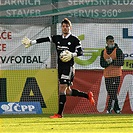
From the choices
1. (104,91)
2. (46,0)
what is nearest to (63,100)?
(104,91)

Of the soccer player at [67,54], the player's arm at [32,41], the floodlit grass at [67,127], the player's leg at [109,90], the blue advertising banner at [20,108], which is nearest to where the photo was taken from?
the floodlit grass at [67,127]

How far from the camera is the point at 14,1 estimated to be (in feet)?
42.9

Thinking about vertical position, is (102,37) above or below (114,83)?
above

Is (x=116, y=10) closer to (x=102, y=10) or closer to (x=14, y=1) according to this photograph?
(x=102, y=10)

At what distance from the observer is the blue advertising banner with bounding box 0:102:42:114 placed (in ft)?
41.6

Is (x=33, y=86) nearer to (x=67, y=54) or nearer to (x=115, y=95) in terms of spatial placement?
(x=115, y=95)

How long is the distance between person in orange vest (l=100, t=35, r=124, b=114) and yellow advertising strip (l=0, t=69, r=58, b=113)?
1237 mm

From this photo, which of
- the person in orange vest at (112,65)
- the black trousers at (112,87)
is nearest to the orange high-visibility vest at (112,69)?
the person in orange vest at (112,65)

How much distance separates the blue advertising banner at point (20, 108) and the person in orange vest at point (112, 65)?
5.70 ft

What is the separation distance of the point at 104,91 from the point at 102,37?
132cm

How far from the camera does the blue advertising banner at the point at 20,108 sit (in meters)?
12.7

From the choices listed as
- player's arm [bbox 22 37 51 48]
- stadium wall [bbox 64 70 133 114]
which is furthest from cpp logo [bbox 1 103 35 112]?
player's arm [bbox 22 37 51 48]

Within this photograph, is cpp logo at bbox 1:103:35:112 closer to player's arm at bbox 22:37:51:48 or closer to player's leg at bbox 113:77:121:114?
player's arm at bbox 22:37:51:48

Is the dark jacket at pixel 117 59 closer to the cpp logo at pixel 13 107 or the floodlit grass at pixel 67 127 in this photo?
the cpp logo at pixel 13 107
